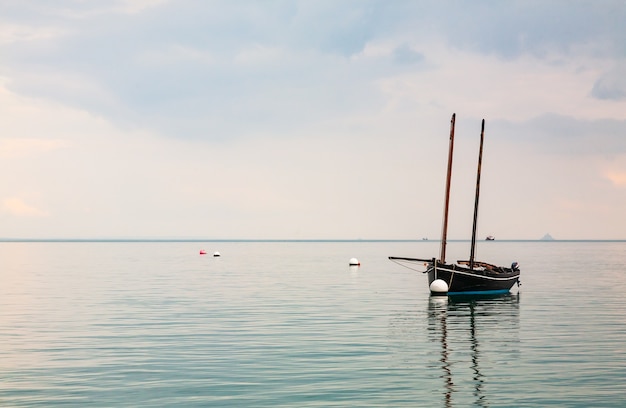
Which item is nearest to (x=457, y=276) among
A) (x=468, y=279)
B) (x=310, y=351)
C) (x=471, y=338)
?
(x=468, y=279)

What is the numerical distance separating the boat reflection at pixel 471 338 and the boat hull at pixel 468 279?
1013 mm

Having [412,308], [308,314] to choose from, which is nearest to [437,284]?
[412,308]

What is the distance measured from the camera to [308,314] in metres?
52.2

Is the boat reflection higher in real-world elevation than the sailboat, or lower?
lower

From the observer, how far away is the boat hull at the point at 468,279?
67000 millimetres

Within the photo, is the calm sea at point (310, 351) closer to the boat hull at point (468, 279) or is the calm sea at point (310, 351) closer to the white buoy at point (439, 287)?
the white buoy at point (439, 287)

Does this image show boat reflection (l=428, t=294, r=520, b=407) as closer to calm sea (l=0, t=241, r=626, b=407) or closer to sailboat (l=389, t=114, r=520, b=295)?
calm sea (l=0, t=241, r=626, b=407)

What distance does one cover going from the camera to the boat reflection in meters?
26.5

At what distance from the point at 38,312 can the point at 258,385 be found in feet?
110

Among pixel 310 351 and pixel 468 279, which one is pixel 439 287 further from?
pixel 310 351

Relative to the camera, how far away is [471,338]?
40156 mm

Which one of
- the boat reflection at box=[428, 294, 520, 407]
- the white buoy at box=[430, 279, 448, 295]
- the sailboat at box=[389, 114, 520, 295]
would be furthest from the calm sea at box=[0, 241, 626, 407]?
the sailboat at box=[389, 114, 520, 295]

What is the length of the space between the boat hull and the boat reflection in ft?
3.32

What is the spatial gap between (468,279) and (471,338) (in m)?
28.2
